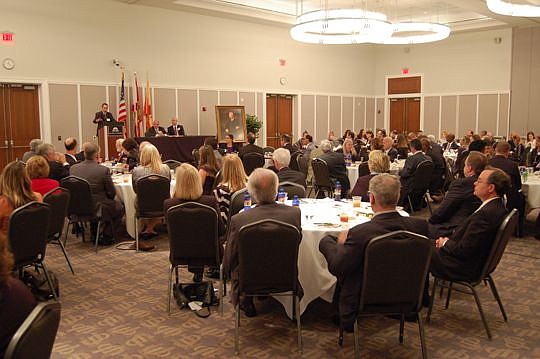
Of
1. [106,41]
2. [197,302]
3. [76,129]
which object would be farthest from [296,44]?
[197,302]

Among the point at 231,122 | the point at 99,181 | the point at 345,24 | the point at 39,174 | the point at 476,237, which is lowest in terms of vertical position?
the point at 476,237

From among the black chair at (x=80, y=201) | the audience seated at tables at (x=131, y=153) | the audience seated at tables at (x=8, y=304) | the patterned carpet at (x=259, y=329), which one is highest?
the audience seated at tables at (x=131, y=153)

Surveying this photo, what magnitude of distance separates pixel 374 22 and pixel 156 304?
8.51 metres

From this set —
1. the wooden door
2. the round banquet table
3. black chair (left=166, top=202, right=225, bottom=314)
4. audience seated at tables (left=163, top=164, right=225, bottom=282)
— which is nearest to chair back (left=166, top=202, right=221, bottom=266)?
black chair (left=166, top=202, right=225, bottom=314)

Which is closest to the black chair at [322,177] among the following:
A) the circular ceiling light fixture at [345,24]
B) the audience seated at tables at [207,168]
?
the audience seated at tables at [207,168]

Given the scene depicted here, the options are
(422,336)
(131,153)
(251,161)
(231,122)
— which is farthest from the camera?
(231,122)

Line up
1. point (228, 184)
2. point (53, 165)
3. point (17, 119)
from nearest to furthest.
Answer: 1. point (228, 184)
2. point (53, 165)
3. point (17, 119)

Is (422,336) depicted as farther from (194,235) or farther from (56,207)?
(56,207)

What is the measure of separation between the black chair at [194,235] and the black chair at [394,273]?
1501mm

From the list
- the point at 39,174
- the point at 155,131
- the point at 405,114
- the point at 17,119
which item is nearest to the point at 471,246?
the point at 39,174

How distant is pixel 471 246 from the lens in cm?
412

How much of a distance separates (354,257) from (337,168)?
5.76 meters

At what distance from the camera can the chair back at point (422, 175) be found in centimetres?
884

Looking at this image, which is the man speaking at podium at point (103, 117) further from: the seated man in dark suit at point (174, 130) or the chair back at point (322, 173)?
the chair back at point (322, 173)
